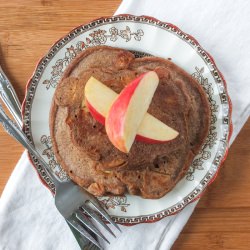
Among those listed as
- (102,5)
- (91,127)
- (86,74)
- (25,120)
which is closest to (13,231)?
(25,120)

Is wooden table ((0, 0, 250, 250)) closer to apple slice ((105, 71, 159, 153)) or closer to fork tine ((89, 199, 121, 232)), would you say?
fork tine ((89, 199, 121, 232))

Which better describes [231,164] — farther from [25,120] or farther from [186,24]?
[25,120]

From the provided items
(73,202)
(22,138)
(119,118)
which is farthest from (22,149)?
(119,118)

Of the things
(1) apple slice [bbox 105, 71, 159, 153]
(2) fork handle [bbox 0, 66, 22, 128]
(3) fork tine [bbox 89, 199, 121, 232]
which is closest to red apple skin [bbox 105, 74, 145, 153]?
(1) apple slice [bbox 105, 71, 159, 153]

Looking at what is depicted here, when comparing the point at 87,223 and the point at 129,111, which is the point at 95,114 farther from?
the point at 87,223

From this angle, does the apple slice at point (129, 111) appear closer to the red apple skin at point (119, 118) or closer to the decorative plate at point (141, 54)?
the red apple skin at point (119, 118)

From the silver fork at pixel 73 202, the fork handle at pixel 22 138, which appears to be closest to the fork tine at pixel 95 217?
the silver fork at pixel 73 202
